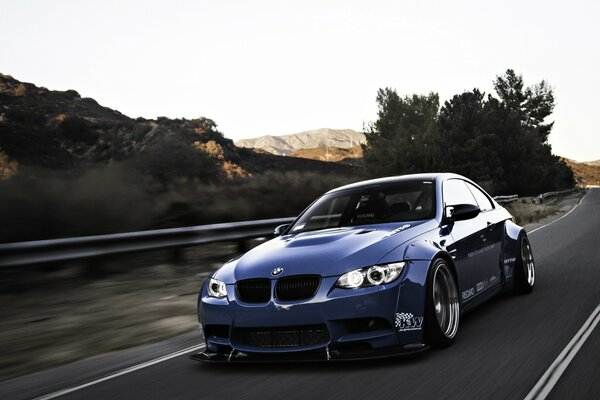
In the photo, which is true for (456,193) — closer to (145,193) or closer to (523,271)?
(523,271)

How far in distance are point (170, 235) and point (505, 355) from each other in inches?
274

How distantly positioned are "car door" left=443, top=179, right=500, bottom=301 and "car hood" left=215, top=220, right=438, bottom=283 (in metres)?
0.38

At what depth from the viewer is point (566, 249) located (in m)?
13.2

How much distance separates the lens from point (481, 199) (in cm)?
777

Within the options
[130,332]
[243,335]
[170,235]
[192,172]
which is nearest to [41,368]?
[130,332]

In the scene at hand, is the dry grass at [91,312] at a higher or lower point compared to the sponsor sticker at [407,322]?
lower

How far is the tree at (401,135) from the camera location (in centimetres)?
7306

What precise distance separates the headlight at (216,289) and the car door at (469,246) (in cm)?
198

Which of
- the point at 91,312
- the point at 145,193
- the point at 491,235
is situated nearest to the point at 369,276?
the point at 491,235

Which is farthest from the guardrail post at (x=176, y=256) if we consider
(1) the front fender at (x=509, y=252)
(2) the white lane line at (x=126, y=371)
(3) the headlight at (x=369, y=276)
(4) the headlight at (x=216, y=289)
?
(3) the headlight at (x=369, y=276)

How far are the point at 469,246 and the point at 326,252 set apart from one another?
1.84 metres

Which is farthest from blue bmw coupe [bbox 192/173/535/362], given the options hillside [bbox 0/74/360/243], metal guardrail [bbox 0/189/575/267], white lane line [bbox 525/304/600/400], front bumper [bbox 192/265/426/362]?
hillside [bbox 0/74/360/243]

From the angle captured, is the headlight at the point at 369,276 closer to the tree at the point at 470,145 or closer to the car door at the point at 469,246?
the car door at the point at 469,246

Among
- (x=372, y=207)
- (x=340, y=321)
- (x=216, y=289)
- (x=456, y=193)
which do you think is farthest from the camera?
(x=456, y=193)
